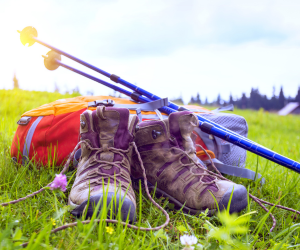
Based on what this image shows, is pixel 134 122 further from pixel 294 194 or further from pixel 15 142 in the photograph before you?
pixel 294 194

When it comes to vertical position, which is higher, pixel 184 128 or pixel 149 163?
pixel 184 128

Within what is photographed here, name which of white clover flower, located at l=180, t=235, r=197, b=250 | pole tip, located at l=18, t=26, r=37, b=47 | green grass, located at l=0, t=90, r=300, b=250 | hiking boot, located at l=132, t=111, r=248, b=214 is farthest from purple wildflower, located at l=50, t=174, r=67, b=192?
pole tip, located at l=18, t=26, r=37, b=47

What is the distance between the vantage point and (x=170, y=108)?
233cm

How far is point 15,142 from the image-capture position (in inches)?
76.7

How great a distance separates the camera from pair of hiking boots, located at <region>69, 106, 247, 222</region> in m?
1.35

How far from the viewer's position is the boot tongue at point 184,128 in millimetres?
1566

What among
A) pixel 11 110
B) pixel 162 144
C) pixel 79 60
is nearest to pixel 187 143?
pixel 162 144

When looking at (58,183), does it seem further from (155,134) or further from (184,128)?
(184,128)

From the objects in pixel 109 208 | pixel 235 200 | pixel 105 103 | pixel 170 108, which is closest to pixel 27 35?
pixel 105 103

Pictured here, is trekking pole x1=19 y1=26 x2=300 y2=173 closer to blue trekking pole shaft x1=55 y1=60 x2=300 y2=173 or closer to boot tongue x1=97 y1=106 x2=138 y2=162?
blue trekking pole shaft x1=55 y1=60 x2=300 y2=173

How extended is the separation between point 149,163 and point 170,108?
0.84 m

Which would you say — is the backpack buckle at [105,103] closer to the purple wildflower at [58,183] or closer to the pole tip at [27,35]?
the purple wildflower at [58,183]

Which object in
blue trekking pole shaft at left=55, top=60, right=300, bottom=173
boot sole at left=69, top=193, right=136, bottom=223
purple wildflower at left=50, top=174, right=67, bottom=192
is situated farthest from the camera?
blue trekking pole shaft at left=55, top=60, right=300, bottom=173

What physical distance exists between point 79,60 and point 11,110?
2453mm
